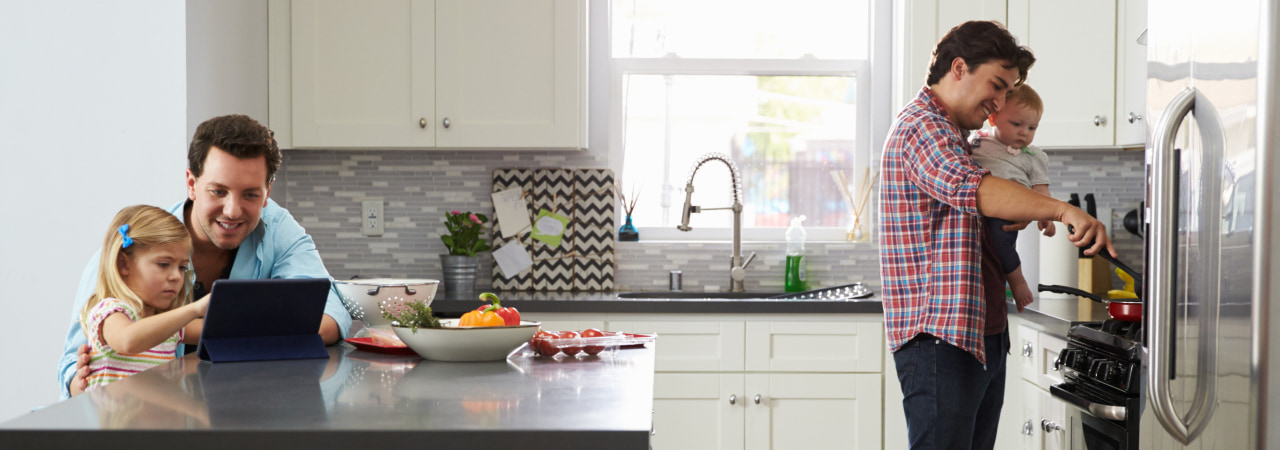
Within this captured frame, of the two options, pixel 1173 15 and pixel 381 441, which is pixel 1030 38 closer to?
pixel 1173 15

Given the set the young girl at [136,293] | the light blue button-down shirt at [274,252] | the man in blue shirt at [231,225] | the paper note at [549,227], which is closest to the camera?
the young girl at [136,293]

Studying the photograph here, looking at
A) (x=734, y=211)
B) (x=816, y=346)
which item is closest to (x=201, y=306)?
(x=816, y=346)

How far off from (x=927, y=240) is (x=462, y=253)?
1.99 metres

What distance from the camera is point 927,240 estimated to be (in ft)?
6.15

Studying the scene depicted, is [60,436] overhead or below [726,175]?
below

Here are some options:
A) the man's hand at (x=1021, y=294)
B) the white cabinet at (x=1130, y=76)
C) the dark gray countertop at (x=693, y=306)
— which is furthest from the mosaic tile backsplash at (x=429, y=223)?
the man's hand at (x=1021, y=294)

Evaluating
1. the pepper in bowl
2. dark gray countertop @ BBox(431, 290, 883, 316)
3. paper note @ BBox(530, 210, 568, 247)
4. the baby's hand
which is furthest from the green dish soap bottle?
the pepper in bowl

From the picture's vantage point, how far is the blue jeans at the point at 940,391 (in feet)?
6.06

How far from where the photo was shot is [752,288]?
3664 mm

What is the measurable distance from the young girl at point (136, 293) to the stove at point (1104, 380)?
1.78m

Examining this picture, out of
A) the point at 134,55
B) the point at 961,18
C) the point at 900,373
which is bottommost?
the point at 900,373

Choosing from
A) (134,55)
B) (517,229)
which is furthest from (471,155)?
(134,55)

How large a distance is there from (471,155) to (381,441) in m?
2.71

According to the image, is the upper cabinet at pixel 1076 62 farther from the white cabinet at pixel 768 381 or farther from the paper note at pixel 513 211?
the paper note at pixel 513 211
